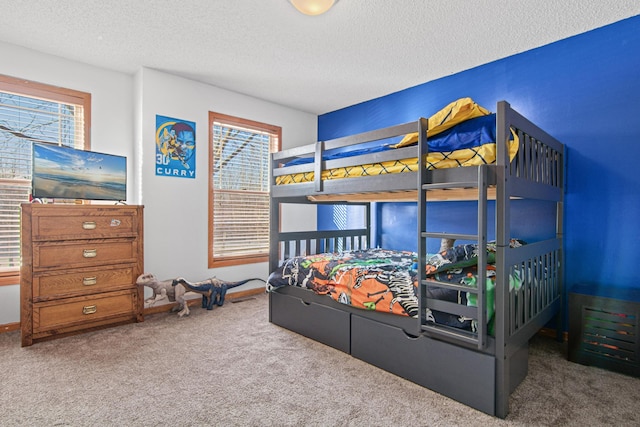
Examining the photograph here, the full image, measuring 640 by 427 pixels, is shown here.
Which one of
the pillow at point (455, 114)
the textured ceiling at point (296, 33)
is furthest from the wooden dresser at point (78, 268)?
the pillow at point (455, 114)

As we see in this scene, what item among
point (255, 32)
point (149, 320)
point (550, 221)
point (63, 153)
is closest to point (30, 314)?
point (149, 320)

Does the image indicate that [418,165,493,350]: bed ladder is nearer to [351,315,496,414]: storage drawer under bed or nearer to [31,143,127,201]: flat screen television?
[351,315,496,414]: storage drawer under bed

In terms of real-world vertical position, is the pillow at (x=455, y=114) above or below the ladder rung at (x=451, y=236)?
above

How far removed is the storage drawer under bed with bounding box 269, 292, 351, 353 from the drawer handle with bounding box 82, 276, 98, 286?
4.62 ft

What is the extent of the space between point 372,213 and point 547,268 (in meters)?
1.94

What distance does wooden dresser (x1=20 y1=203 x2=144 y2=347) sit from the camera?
2412 mm

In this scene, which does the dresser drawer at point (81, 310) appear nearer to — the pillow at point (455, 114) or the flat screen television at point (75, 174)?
the flat screen television at point (75, 174)

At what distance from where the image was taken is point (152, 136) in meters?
3.24

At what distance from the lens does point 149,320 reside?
9.86ft

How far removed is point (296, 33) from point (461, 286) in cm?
212

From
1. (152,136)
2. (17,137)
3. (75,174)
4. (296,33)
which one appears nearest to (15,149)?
(17,137)

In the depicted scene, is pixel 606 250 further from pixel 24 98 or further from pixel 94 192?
pixel 24 98

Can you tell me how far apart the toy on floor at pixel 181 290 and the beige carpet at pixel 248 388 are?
1.53 feet

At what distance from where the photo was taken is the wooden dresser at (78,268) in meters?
2.41
